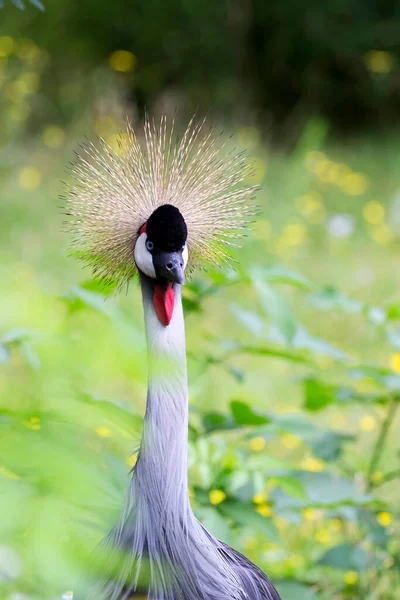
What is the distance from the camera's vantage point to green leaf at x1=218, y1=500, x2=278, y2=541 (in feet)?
4.12

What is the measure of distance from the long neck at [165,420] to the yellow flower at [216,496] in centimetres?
32

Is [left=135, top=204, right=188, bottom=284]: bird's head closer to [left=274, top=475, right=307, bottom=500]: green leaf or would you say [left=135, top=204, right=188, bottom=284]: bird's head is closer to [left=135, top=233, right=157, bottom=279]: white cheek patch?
[left=135, top=233, right=157, bottom=279]: white cheek patch

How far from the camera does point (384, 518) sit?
1.59 meters

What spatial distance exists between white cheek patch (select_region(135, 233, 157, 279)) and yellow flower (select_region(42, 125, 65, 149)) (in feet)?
11.7

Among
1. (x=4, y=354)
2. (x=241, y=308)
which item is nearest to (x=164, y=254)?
(x=4, y=354)

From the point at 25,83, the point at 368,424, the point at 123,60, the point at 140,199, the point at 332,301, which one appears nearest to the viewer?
the point at 140,199

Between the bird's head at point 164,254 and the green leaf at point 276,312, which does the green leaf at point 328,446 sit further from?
the bird's head at point 164,254

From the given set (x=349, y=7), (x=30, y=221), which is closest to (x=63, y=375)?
(x=30, y=221)

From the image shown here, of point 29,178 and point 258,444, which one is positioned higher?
point 29,178

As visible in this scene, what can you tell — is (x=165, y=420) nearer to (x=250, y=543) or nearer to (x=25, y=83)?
(x=250, y=543)

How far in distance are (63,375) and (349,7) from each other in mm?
5129

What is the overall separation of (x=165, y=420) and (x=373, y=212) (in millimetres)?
3234

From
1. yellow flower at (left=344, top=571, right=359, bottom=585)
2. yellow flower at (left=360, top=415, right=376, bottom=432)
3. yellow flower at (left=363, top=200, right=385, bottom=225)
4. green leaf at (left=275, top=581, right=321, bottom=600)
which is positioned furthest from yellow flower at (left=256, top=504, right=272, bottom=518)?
yellow flower at (left=363, top=200, right=385, bottom=225)

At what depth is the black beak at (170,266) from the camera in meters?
0.95
